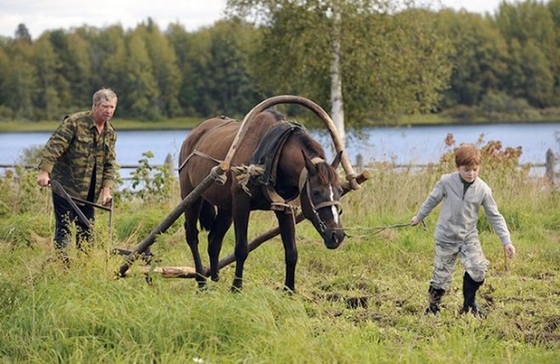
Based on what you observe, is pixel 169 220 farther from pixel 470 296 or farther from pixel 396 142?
pixel 396 142

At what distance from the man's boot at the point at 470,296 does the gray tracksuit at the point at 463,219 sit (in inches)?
2.8

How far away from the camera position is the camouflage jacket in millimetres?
9141

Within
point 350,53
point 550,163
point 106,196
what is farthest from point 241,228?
point 350,53

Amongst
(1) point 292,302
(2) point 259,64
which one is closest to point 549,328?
(1) point 292,302

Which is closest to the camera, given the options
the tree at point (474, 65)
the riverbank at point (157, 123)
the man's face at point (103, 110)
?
the man's face at point (103, 110)

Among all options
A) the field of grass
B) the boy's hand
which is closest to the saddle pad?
the field of grass

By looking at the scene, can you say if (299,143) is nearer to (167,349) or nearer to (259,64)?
(167,349)

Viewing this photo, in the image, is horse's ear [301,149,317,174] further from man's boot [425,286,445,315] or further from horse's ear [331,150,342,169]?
man's boot [425,286,445,315]

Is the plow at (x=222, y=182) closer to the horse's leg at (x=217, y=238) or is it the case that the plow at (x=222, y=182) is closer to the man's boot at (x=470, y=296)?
Answer: the horse's leg at (x=217, y=238)

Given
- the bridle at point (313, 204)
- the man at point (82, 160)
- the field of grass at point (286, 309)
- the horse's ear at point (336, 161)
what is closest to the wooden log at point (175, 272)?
the field of grass at point (286, 309)

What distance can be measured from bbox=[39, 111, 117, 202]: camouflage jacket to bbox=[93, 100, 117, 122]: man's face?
10 centimetres

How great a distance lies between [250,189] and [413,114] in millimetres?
29088

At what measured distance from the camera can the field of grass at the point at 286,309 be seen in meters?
6.51

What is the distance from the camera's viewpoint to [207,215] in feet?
34.3
